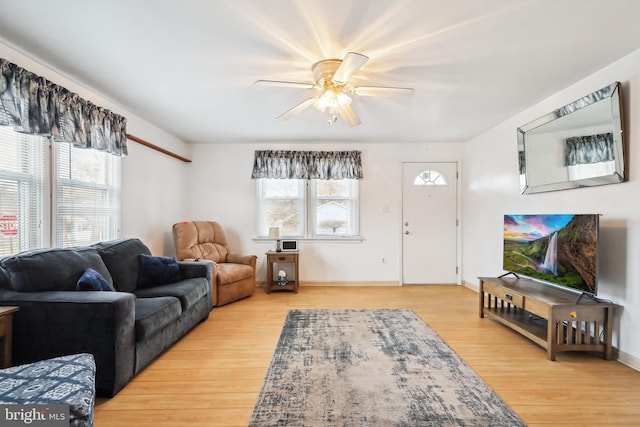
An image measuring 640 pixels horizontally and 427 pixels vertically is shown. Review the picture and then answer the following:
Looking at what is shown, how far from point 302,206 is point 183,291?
2517mm

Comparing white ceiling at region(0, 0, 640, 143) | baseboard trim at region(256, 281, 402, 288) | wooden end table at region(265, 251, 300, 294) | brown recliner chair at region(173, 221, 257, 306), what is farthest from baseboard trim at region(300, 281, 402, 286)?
white ceiling at region(0, 0, 640, 143)

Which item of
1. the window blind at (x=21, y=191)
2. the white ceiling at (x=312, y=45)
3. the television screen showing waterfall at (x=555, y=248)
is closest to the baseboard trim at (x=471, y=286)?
the television screen showing waterfall at (x=555, y=248)

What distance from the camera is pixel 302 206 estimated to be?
4910 millimetres

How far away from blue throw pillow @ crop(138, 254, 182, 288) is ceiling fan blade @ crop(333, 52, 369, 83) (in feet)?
8.16

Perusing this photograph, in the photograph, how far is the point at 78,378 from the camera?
1322 mm

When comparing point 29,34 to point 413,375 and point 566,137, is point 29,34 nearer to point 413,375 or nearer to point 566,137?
point 413,375

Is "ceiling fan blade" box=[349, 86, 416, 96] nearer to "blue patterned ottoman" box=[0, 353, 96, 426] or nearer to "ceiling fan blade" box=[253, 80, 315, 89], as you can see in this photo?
"ceiling fan blade" box=[253, 80, 315, 89]

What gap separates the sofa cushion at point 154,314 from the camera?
212 cm

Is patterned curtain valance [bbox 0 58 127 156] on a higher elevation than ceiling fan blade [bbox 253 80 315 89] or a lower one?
lower

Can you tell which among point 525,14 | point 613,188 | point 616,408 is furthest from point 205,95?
point 616,408

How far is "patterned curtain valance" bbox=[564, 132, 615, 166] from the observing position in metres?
Result: 2.38

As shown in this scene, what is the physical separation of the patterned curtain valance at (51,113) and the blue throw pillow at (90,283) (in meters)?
1.13

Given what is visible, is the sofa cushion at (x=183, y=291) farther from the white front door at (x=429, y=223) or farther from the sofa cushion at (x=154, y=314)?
the white front door at (x=429, y=223)

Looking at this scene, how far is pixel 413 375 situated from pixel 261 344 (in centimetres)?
133
